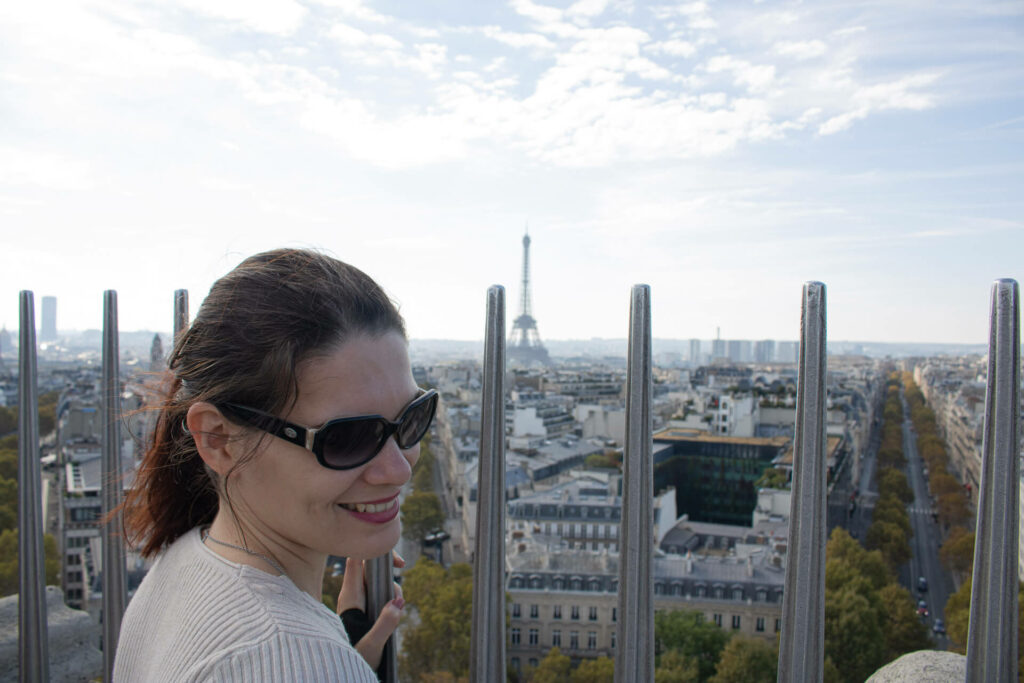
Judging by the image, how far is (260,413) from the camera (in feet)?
3.09

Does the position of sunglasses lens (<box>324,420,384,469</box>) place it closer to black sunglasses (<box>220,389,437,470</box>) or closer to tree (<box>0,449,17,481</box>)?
black sunglasses (<box>220,389,437,470</box>)

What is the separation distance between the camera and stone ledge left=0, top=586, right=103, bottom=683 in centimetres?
223

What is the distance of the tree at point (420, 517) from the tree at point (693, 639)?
8.08 metres

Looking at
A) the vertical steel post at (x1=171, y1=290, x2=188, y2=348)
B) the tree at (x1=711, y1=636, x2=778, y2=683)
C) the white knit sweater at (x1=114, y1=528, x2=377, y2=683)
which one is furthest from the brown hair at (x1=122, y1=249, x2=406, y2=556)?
the tree at (x1=711, y1=636, x2=778, y2=683)

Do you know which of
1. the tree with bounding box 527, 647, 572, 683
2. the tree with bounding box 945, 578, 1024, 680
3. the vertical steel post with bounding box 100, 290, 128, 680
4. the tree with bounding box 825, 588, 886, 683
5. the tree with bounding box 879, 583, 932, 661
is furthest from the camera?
the tree with bounding box 879, 583, 932, 661

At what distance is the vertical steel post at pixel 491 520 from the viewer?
1523 mm

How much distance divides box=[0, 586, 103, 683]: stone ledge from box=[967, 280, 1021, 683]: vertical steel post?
242 centimetres

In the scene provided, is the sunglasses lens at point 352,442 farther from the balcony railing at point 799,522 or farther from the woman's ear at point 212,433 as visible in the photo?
the balcony railing at point 799,522

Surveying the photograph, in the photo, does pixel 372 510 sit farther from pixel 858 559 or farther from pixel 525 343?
pixel 525 343

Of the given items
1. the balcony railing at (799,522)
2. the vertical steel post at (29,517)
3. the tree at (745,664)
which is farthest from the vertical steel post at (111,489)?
the tree at (745,664)

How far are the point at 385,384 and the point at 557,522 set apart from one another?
47.6ft

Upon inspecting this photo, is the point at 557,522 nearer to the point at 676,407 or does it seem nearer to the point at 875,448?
the point at 676,407

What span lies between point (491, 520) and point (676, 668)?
10.4 m

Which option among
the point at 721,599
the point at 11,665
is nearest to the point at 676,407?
the point at 721,599
